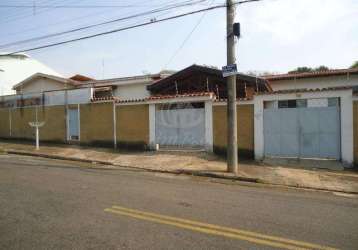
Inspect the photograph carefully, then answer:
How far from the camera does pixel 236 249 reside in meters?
4.40

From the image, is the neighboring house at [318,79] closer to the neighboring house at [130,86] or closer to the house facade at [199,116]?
the house facade at [199,116]

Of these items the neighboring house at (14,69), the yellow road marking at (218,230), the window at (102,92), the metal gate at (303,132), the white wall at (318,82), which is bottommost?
the yellow road marking at (218,230)

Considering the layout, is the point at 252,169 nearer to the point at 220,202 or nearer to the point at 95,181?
the point at 220,202

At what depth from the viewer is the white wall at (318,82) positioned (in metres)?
22.5

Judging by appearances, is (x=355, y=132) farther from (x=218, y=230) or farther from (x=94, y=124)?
(x=94, y=124)

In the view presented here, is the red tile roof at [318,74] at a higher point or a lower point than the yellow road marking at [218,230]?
higher

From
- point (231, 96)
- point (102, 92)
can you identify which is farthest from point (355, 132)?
point (102, 92)

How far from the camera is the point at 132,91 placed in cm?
2222

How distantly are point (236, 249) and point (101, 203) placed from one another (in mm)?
3284

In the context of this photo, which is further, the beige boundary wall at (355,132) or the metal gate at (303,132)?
the metal gate at (303,132)

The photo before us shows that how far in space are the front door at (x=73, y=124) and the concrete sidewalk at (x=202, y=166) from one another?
42.3 inches

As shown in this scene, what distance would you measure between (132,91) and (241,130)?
35.9 ft

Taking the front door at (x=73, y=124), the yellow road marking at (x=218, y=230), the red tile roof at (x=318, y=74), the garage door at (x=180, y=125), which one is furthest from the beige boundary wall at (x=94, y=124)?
the red tile roof at (x=318, y=74)

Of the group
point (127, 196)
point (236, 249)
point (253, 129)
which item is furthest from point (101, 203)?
point (253, 129)
